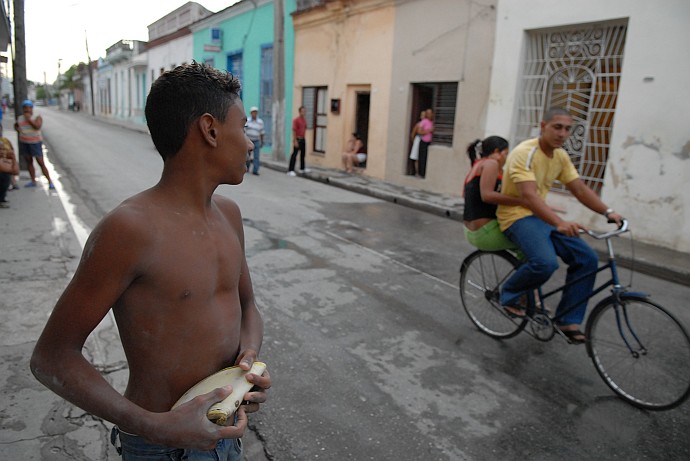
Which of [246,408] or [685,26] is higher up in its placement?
[685,26]

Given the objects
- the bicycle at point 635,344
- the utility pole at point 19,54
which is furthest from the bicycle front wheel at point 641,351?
the utility pole at point 19,54

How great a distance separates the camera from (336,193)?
12.7 m

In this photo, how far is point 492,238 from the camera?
166 inches

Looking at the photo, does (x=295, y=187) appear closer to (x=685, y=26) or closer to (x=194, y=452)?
(x=685, y=26)

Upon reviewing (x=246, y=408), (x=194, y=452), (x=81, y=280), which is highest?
(x=81, y=280)

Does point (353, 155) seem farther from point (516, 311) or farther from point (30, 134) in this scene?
point (516, 311)

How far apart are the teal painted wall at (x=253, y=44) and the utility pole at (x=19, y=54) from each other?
7498 mm

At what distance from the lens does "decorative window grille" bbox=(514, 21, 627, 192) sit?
893 cm

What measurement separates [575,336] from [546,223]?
2.70ft

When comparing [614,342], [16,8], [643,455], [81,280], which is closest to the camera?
[81,280]

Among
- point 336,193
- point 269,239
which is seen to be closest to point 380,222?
point 269,239

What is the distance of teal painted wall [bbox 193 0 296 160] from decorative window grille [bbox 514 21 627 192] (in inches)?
403

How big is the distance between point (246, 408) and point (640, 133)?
8698 mm

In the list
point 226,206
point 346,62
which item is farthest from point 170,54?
point 226,206
